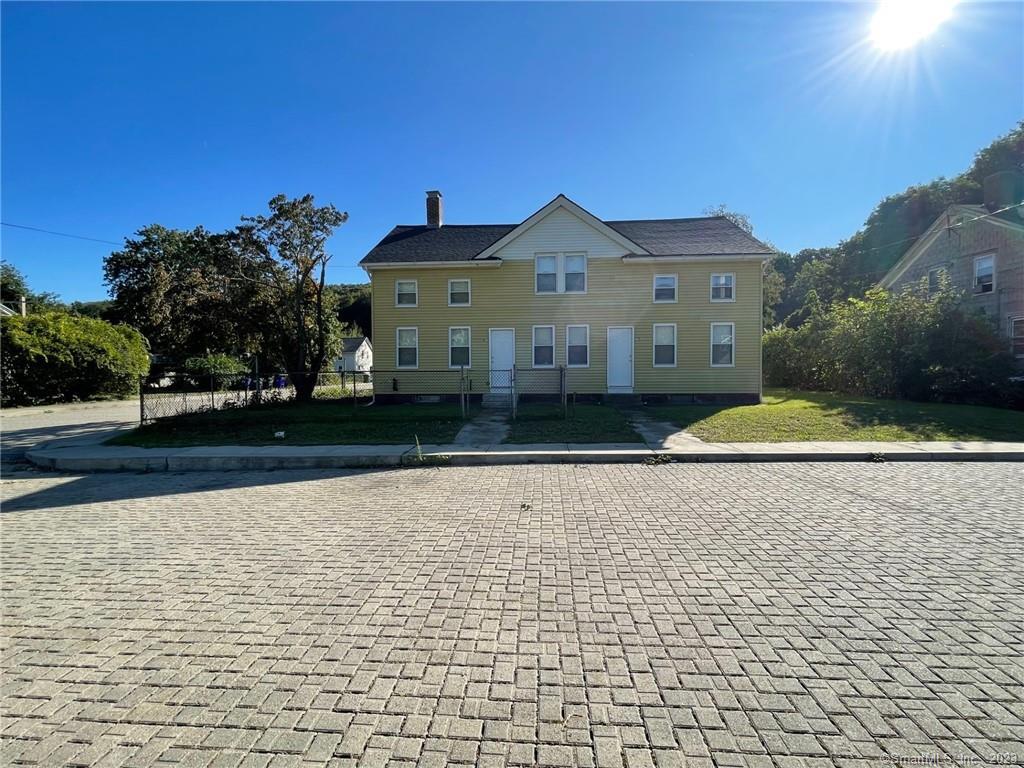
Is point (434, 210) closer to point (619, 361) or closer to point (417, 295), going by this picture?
point (417, 295)

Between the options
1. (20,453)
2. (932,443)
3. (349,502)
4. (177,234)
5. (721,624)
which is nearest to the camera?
(721,624)

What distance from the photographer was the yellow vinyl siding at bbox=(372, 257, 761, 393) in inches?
740

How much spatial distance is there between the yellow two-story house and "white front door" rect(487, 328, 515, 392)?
4cm

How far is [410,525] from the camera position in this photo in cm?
568

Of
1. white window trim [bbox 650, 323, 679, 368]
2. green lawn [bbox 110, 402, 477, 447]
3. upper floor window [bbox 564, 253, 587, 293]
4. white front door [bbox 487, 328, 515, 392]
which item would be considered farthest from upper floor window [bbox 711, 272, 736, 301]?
green lawn [bbox 110, 402, 477, 447]

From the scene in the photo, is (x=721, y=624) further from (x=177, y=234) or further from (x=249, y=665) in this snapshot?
(x=177, y=234)

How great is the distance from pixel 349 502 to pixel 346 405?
12424mm

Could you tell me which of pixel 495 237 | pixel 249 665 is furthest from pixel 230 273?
pixel 249 665

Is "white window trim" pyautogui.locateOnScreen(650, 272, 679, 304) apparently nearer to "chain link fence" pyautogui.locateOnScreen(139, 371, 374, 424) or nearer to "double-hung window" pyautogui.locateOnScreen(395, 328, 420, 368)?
"double-hung window" pyautogui.locateOnScreen(395, 328, 420, 368)

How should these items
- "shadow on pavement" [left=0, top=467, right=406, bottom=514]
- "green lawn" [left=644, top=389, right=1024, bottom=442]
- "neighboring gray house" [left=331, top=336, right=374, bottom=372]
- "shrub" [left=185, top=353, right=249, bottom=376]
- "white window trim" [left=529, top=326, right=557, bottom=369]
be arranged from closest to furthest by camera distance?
"shadow on pavement" [left=0, top=467, right=406, bottom=514], "green lawn" [left=644, top=389, right=1024, bottom=442], "white window trim" [left=529, top=326, right=557, bottom=369], "shrub" [left=185, top=353, right=249, bottom=376], "neighboring gray house" [left=331, top=336, right=374, bottom=372]

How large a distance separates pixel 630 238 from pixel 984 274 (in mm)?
16485

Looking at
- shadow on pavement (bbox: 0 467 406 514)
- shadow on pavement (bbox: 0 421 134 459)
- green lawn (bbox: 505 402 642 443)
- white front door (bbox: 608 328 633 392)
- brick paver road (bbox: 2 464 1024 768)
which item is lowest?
shadow on pavement (bbox: 0 467 406 514)

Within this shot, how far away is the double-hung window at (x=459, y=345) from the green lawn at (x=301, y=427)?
3.39 metres

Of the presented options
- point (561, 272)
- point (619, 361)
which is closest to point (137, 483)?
point (561, 272)
